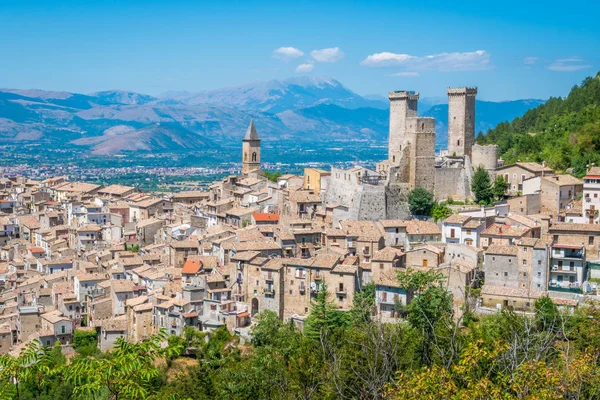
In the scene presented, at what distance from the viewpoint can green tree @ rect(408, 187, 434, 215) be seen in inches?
1697

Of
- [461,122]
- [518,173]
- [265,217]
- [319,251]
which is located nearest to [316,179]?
[265,217]

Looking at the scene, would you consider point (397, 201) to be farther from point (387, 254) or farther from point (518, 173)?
point (387, 254)

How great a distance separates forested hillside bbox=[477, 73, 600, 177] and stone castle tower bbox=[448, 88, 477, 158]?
6.22 metres

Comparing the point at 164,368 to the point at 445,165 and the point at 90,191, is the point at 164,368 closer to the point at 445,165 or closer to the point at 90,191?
the point at 445,165

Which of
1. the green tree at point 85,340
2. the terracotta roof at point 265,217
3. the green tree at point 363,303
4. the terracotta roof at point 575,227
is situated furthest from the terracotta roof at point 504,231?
the green tree at point 85,340

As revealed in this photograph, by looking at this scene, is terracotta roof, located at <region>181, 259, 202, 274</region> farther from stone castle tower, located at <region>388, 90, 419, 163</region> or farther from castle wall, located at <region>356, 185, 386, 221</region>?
stone castle tower, located at <region>388, 90, 419, 163</region>

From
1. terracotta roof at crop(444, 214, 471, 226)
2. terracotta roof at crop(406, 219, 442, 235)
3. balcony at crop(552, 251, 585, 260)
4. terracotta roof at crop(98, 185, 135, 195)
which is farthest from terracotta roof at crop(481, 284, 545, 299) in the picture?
terracotta roof at crop(98, 185, 135, 195)

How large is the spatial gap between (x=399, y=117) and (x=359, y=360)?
88.7ft

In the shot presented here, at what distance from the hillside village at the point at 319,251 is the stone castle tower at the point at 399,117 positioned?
0.10 m

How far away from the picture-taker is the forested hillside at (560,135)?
49.4m

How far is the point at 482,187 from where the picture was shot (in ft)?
144

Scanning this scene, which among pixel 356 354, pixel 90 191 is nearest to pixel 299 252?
pixel 356 354

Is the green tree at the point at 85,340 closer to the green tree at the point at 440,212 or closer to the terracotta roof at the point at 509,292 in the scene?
the terracotta roof at the point at 509,292

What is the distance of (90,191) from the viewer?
69.3 m
